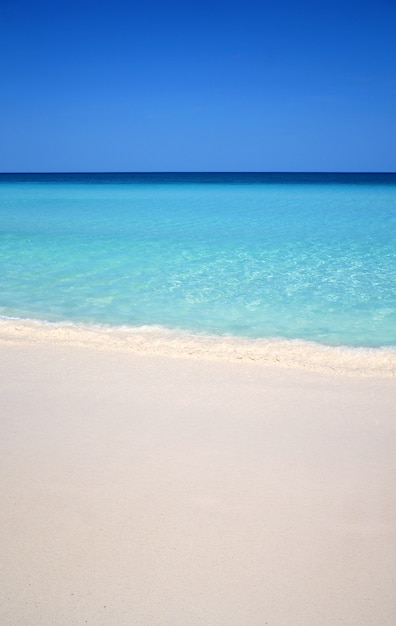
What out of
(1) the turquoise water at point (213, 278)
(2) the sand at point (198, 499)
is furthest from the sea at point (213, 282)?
(2) the sand at point (198, 499)

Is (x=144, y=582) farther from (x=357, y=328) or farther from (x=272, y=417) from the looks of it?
(x=357, y=328)

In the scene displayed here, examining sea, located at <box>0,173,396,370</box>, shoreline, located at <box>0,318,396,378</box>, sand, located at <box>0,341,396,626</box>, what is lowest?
sand, located at <box>0,341,396,626</box>

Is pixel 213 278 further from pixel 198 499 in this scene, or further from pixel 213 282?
pixel 198 499

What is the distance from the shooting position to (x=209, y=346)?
4469 millimetres

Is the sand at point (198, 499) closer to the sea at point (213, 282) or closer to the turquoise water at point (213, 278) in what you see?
the sea at point (213, 282)

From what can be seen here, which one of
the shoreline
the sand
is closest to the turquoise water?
the shoreline

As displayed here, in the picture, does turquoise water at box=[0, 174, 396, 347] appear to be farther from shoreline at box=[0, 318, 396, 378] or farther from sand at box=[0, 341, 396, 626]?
sand at box=[0, 341, 396, 626]

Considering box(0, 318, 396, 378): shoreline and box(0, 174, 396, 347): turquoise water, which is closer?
box(0, 318, 396, 378): shoreline

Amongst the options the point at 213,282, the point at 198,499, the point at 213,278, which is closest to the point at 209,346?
the point at 198,499

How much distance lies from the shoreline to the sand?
290 mm

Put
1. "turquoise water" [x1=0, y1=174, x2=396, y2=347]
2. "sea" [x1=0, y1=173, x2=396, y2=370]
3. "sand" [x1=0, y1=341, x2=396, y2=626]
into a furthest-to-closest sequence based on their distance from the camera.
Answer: "turquoise water" [x1=0, y1=174, x2=396, y2=347] → "sea" [x1=0, y1=173, x2=396, y2=370] → "sand" [x1=0, y1=341, x2=396, y2=626]

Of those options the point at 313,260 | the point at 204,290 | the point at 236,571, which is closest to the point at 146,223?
the point at 313,260

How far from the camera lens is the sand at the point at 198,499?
5.89ft

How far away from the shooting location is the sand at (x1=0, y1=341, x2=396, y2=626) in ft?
5.89
